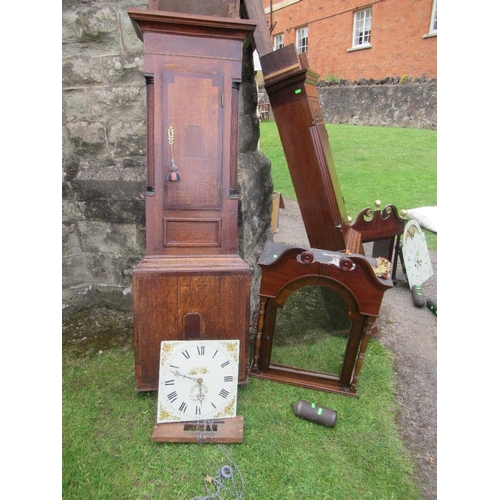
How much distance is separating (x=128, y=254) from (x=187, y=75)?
1556 mm

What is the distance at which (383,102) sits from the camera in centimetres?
1210

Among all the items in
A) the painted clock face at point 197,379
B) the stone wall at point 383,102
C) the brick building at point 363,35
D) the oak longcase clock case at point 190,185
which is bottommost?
the painted clock face at point 197,379

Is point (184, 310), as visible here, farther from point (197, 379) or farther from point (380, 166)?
point (380, 166)

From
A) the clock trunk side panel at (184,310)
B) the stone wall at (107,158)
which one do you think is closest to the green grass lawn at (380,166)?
the stone wall at (107,158)

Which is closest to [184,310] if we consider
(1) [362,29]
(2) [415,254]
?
(2) [415,254]

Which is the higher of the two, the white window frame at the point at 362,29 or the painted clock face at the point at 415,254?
the white window frame at the point at 362,29

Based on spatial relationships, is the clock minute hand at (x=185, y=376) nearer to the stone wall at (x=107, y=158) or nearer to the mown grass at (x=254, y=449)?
the mown grass at (x=254, y=449)

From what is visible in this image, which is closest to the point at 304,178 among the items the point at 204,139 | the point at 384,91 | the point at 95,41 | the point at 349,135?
the point at 204,139

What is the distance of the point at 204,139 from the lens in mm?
1946

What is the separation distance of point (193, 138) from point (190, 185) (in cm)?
25

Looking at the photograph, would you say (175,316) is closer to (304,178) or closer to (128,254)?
(128,254)

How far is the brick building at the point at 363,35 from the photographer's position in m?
12.7

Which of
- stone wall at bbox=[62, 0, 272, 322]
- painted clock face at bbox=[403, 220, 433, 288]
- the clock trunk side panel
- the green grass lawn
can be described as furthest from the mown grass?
the green grass lawn

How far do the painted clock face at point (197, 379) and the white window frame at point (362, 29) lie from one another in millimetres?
15866
